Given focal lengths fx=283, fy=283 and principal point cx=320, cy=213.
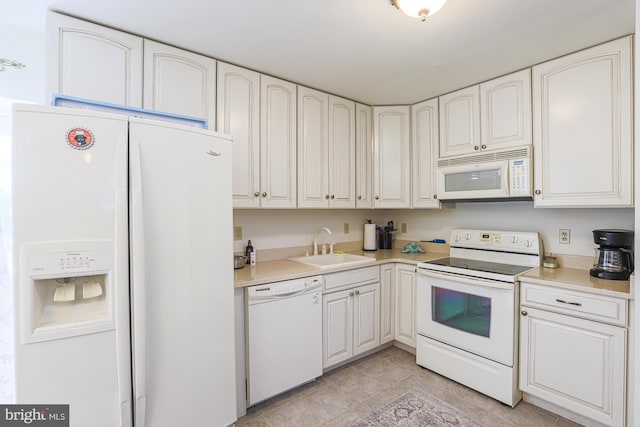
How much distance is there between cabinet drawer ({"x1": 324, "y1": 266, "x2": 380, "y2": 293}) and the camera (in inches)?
86.0

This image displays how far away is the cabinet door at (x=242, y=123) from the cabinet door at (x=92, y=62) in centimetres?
51

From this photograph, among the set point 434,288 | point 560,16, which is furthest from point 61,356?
point 560,16

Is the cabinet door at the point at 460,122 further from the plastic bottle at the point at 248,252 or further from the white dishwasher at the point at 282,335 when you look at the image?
the plastic bottle at the point at 248,252

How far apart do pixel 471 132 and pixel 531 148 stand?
0.47m

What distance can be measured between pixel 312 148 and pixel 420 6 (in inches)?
52.6

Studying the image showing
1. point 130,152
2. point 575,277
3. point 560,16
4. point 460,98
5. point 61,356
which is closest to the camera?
point 61,356

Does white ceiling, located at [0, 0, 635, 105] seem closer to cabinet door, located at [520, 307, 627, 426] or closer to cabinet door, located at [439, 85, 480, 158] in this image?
cabinet door, located at [439, 85, 480, 158]

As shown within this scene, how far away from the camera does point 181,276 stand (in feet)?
4.31

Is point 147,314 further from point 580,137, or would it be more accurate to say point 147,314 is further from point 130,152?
point 580,137

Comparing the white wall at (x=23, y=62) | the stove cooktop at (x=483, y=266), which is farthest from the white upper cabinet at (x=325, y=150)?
the white wall at (x=23, y=62)

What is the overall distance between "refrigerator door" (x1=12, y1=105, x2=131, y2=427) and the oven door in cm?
202

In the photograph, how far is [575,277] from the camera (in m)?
1.84

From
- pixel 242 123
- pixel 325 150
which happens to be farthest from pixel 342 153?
pixel 242 123

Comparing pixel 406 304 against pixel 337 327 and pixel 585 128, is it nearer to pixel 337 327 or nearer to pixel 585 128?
pixel 337 327
